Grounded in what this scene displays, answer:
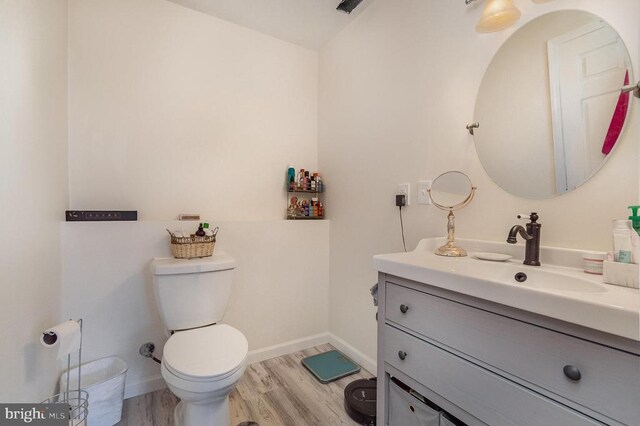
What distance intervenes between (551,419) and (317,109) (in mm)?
2365

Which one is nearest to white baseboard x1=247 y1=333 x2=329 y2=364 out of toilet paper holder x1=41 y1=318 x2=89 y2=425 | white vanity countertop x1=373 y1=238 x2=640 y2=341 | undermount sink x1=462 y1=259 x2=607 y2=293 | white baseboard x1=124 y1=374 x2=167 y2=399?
white baseboard x1=124 y1=374 x2=167 y2=399

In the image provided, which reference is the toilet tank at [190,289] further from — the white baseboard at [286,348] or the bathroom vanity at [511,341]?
the bathroom vanity at [511,341]

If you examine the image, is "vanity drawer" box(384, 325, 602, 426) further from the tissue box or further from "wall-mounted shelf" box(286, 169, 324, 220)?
"wall-mounted shelf" box(286, 169, 324, 220)

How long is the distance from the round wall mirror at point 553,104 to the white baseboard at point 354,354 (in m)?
1.41

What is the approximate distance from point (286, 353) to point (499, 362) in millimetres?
1733

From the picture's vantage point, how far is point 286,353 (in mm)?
2162

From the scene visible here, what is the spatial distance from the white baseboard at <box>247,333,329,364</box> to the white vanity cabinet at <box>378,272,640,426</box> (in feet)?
3.85

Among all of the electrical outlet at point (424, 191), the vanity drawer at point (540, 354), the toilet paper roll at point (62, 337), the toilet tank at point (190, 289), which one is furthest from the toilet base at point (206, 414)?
the electrical outlet at point (424, 191)

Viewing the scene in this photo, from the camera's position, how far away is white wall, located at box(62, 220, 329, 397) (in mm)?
1558

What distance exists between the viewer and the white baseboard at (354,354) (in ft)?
6.18

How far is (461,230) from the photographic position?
1.37 m

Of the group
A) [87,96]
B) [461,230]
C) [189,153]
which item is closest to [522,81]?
[461,230]

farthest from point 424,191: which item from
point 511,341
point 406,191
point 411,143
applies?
point 511,341

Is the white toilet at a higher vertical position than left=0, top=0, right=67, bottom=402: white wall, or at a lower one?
lower
